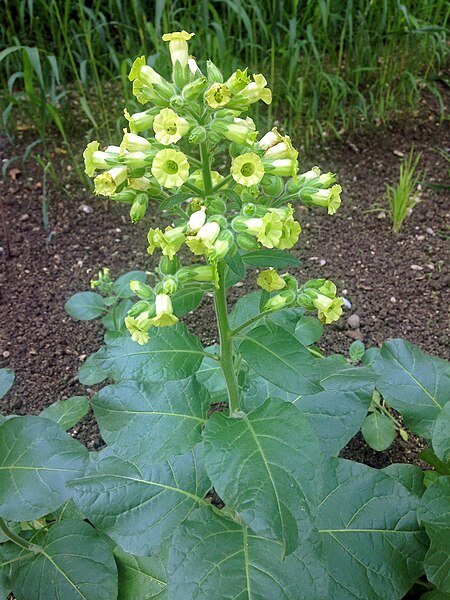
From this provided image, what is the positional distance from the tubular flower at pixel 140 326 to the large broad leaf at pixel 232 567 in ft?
1.51

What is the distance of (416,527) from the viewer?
1.50 m

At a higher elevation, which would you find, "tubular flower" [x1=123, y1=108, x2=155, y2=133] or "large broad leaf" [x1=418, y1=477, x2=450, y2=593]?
"tubular flower" [x1=123, y1=108, x2=155, y2=133]

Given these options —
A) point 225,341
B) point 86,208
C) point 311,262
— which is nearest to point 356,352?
point 311,262

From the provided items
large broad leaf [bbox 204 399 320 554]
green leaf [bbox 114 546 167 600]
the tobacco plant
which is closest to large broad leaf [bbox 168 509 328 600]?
the tobacco plant

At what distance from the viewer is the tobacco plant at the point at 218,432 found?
1137mm

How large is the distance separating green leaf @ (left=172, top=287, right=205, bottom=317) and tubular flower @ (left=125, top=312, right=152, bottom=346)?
9 cm

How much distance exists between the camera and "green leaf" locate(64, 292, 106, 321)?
7.26 ft

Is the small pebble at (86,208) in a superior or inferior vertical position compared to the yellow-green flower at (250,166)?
inferior

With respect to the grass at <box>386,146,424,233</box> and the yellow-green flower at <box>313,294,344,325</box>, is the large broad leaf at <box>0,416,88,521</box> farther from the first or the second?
the grass at <box>386,146,424,233</box>

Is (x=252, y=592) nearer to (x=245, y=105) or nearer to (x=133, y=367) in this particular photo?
(x=133, y=367)

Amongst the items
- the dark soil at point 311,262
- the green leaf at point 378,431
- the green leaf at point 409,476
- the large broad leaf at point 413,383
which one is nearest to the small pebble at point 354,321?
the dark soil at point 311,262

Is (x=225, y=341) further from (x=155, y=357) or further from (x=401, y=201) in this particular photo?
(x=401, y=201)

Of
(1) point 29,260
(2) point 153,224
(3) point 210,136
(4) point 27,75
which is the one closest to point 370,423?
(3) point 210,136

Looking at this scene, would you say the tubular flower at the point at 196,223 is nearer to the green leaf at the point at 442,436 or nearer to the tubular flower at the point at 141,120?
the tubular flower at the point at 141,120
